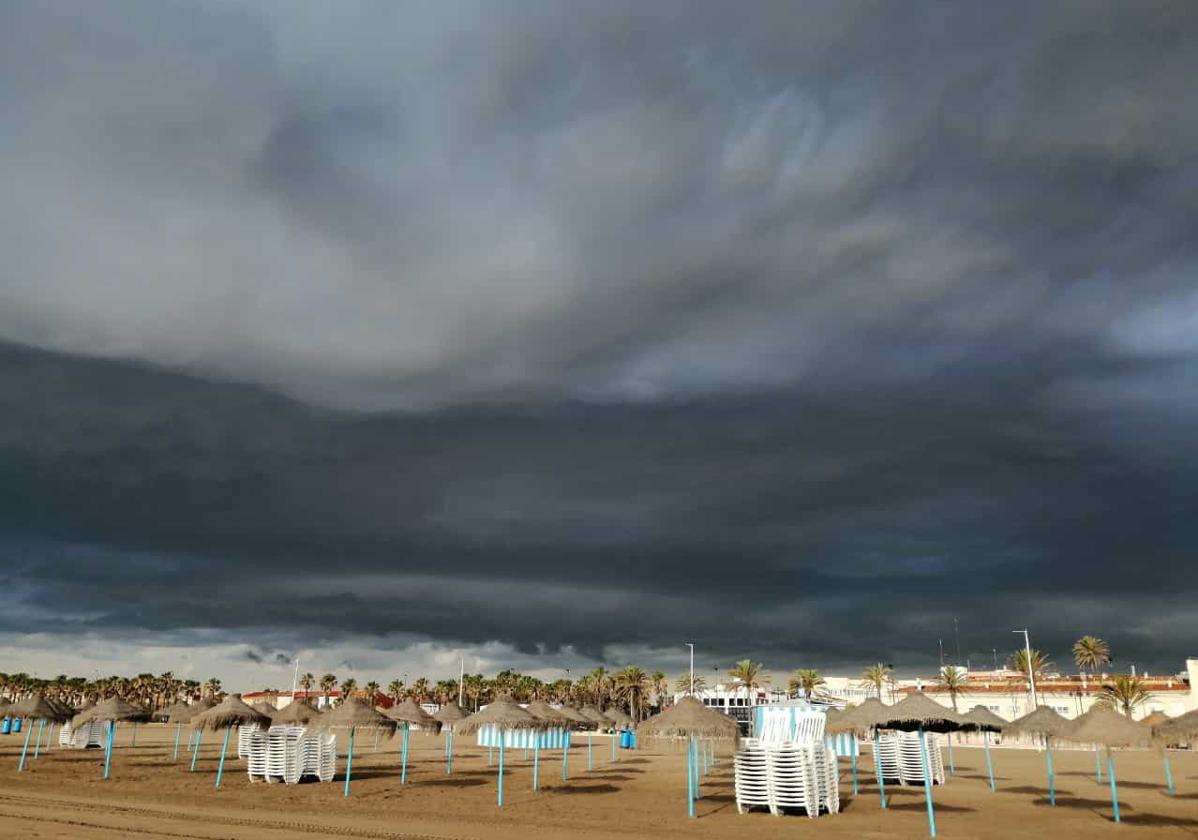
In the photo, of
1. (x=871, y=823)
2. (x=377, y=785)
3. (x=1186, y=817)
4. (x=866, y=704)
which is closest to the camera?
(x=871, y=823)

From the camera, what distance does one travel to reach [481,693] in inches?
4648

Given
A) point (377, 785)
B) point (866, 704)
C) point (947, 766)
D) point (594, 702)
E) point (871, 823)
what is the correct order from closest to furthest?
1. point (871, 823)
2. point (866, 704)
3. point (377, 785)
4. point (947, 766)
5. point (594, 702)

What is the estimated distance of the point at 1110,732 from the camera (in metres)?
22.9

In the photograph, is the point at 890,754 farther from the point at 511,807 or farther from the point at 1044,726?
the point at 511,807

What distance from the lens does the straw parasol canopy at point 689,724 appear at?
24.2 m

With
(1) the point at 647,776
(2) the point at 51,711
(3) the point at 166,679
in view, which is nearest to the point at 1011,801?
(1) the point at 647,776

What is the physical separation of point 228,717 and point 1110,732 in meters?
28.5

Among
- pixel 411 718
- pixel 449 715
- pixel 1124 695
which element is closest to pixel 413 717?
pixel 411 718

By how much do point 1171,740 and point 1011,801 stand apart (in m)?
6.09

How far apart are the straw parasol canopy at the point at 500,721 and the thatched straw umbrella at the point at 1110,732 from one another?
15883 mm

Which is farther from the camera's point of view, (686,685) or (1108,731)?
(686,685)

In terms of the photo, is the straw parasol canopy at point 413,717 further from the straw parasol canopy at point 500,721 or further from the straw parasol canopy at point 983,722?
→ the straw parasol canopy at point 983,722

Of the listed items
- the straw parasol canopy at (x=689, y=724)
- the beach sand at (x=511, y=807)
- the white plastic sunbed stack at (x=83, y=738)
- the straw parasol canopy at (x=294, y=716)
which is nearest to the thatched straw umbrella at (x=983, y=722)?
the beach sand at (x=511, y=807)

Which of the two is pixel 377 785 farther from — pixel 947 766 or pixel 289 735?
pixel 947 766
